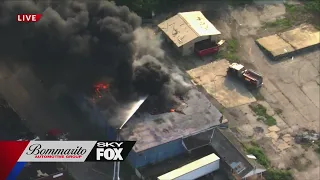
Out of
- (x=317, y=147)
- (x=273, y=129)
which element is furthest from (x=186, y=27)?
(x=317, y=147)

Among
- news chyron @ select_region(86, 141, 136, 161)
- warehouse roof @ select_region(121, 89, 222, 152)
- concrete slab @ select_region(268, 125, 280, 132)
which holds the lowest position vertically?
news chyron @ select_region(86, 141, 136, 161)

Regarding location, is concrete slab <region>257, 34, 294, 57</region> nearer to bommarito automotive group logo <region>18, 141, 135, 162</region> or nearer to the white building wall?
the white building wall

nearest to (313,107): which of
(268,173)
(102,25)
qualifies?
(268,173)

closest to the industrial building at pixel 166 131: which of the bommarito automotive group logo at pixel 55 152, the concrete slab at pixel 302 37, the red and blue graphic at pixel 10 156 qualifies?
the bommarito automotive group logo at pixel 55 152

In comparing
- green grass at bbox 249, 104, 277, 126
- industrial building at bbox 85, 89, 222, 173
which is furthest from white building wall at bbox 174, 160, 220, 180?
green grass at bbox 249, 104, 277, 126

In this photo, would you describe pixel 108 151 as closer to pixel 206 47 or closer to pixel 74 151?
pixel 74 151

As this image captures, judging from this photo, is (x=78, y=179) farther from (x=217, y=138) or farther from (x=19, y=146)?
(x=217, y=138)

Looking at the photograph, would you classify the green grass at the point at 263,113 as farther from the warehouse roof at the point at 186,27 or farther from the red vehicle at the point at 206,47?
the warehouse roof at the point at 186,27
